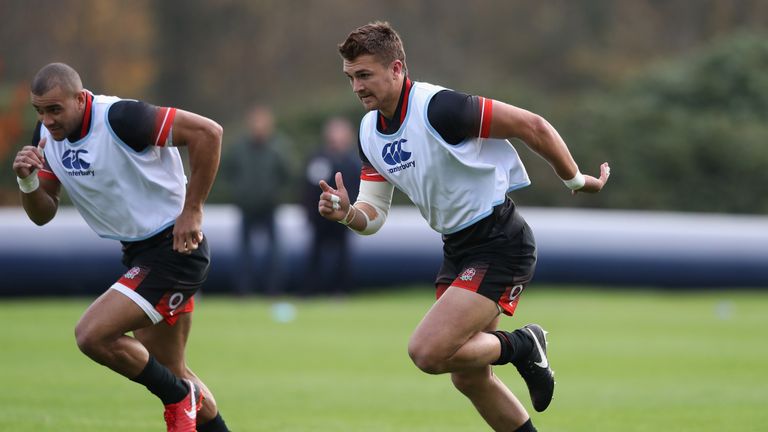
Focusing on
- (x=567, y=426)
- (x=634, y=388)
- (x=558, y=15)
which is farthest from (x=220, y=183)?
(x=558, y=15)

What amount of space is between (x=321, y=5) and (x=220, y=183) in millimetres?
13527

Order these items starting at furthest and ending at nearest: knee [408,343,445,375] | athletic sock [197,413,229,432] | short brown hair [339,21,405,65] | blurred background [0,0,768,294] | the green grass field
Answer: blurred background [0,0,768,294]
the green grass field
athletic sock [197,413,229,432]
short brown hair [339,21,405,65]
knee [408,343,445,375]

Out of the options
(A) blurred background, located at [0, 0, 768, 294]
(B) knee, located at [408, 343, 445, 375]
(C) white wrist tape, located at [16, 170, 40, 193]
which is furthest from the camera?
(A) blurred background, located at [0, 0, 768, 294]

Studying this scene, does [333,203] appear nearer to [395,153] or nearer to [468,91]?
Result: [395,153]

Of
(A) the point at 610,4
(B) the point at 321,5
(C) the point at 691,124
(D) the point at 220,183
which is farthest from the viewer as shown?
(A) the point at 610,4

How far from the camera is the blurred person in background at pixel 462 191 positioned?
6.78 meters

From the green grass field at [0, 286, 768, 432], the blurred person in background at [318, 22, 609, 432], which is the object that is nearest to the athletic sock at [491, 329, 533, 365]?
the blurred person in background at [318, 22, 609, 432]

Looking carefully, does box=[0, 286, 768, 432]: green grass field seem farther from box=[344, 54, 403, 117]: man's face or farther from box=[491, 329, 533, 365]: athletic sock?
box=[344, 54, 403, 117]: man's face

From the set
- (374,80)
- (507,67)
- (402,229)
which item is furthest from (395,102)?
(507,67)

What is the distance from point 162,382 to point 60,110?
169 cm

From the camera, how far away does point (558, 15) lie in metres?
38.4

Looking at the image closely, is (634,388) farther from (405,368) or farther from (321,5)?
(321,5)

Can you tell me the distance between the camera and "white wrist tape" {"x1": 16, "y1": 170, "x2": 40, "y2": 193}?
724 cm

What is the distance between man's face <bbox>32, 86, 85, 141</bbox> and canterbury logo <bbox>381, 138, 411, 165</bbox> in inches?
71.6
